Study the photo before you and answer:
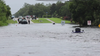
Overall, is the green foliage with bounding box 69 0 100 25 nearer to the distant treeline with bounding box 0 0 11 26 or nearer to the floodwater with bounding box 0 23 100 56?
the distant treeline with bounding box 0 0 11 26

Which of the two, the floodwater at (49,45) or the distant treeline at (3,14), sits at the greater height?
the distant treeline at (3,14)

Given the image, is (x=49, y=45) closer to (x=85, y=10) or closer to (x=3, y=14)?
(x=85, y=10)

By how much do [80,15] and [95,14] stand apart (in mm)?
6878

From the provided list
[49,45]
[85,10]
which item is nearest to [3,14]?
[85,10]

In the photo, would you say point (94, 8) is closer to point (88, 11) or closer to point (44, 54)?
point (88, 11)

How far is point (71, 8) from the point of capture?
7344 cm

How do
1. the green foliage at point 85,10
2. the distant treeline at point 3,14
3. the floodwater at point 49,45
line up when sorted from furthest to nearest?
1. the distant treeline at point 3,14
2. the green foliage at point 85,10
3. the floodwater at point 49,45

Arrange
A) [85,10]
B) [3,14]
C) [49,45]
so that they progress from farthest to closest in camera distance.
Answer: [3,14]
[85,10]
[49,45]

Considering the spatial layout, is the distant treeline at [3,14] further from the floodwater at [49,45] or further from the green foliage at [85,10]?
the floodwater at [49,45]

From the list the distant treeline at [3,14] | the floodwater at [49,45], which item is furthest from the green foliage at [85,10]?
the floodwater at [49,45]

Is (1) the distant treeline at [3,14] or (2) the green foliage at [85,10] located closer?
(2) the green foliage at [85,10]

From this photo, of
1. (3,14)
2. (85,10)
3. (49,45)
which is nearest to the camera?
(49,45)

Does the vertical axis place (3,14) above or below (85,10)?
below

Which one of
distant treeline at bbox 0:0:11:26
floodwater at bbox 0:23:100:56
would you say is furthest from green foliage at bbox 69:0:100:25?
floodwater at bbox 0:23:100:56
